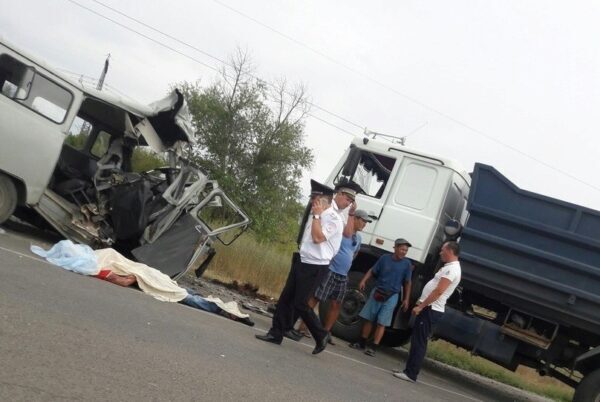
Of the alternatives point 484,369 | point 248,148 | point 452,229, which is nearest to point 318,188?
point 452,229

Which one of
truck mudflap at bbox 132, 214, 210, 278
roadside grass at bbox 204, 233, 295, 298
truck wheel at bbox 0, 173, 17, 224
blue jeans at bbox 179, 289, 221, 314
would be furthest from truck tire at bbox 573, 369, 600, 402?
truck wheel at bbox 0, 173, 17, 224

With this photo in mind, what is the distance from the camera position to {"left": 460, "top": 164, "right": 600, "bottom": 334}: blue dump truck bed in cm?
774

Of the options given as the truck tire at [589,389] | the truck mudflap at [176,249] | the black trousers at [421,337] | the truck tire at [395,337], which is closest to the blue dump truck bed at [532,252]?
the truck tire at [589,389]

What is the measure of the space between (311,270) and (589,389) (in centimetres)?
368

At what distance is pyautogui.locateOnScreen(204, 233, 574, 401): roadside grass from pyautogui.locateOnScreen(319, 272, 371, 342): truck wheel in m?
2.74

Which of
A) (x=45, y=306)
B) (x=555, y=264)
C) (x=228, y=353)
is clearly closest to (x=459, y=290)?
(x=555, y=264)

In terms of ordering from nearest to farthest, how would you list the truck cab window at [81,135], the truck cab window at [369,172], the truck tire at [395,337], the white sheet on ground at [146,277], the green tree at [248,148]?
the white sheet on ground at [146,277] → the truck cab window at [369,172] → the truck cab window at [81,135] → the truck tire at [395,337] → the green tree at [248,148]

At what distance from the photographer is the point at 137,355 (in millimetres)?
4492

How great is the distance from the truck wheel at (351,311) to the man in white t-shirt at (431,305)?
1.90 metres

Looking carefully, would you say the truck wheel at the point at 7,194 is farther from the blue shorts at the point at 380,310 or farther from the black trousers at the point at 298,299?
the blue shorts at the point at 380,310

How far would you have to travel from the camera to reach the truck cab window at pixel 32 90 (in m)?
8.11

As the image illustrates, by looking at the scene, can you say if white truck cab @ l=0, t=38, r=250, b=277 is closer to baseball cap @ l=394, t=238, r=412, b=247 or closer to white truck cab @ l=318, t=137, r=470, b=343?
white truck cab @ l=318, t=137, r=470, b=343

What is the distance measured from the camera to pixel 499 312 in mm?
8555

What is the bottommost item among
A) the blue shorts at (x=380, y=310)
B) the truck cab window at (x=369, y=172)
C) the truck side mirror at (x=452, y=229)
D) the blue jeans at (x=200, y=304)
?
the blue jeans at (x=200, y=304)
